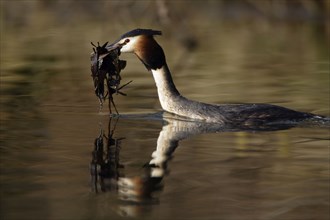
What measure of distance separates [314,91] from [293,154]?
13.3 feet

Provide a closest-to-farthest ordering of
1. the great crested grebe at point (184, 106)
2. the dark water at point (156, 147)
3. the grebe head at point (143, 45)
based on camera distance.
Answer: the dark water at point (156, 147) → the great crested grebe at point (184, 106) → the grebe head at point (143, 45)

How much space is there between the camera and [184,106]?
35.7 ft

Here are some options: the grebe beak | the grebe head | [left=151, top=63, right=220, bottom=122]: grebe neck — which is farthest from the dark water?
the grebe beak

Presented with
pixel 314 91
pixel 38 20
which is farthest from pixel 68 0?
pixel 314 91

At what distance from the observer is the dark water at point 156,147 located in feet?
22.7

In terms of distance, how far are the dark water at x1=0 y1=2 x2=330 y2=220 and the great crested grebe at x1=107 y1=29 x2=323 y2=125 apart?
209 millimetres

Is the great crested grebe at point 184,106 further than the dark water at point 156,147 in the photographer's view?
Yes

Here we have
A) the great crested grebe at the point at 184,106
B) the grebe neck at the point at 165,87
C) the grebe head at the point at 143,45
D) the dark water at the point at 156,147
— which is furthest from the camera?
the grebe neck at the point at 165,87

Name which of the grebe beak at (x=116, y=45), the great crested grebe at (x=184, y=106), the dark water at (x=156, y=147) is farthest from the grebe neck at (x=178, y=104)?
the grebe beak at (x=116, y=45)

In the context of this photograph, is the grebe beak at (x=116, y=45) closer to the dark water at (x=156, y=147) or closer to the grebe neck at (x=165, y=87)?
the grebe neck at (x=165, y=87)

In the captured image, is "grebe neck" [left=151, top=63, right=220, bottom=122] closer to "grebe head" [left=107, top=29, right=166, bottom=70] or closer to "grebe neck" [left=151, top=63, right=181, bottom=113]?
"grebe neck" [left=151, top=63, right=181, bottom=113]

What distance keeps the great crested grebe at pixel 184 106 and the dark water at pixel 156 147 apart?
21 centimetres

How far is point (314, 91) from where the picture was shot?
12.7m

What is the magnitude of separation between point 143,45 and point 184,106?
762 millimetres
